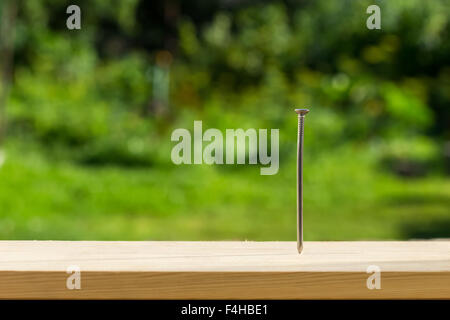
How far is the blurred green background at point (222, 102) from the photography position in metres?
6.45

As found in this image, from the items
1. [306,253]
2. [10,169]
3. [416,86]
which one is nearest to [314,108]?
[416,86]

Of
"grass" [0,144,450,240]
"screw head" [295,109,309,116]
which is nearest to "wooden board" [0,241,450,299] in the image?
"screw head" [295,109,309,116]

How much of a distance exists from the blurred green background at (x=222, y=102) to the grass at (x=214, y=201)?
0.07ft

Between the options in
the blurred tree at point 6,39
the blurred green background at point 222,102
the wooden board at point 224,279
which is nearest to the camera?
the wooden board at point 224,279

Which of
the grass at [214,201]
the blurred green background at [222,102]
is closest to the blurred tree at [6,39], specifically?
the blurred green background at [222,102]

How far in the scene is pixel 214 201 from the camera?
6375 millimetres

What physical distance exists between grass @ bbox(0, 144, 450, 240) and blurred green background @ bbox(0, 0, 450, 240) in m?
0.02

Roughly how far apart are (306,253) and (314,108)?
6.51 metres

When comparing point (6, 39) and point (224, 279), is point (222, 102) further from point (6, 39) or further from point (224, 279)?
point (224, 279)

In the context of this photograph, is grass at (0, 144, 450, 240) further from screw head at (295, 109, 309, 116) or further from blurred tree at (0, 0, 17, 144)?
screw head at (295, 109, 309, 116)

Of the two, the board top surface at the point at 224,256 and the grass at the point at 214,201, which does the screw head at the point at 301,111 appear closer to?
the board top surface at the point at 224,256

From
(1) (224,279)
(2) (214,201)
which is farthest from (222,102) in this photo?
(1) (224,279)

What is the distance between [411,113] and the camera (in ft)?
24.3

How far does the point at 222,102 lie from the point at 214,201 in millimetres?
1641
